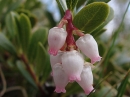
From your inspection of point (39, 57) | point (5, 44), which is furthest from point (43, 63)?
point (5, 44)

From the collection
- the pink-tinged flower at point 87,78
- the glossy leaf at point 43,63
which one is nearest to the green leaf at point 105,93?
the glossy leaf at point 43,63

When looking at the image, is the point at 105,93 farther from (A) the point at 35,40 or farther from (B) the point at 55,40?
(B) the point at 55,40

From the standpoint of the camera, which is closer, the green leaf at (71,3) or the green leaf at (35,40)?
the green leaf at (71,3)

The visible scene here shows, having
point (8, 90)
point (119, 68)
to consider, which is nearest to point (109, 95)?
point (119, 68)

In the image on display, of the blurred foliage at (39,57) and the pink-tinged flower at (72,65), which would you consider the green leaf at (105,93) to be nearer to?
the blurred foliage at (39,57)

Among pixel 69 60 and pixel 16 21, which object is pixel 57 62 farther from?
pixel 16 21

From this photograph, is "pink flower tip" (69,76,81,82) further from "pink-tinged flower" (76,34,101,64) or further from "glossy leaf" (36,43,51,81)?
"glossy leaf" (36,43,51,81)
